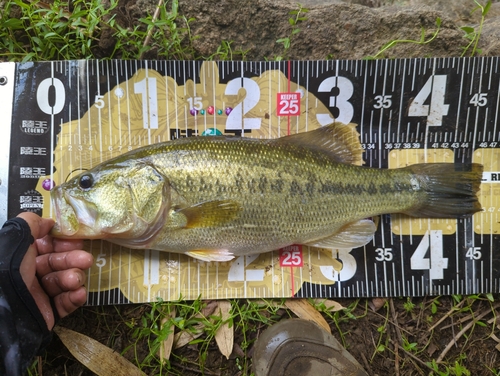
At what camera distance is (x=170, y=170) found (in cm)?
235

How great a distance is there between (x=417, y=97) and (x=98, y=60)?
8.28ft

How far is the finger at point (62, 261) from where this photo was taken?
2.52m

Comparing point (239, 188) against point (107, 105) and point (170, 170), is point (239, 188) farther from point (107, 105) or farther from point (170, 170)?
point (107, 105)

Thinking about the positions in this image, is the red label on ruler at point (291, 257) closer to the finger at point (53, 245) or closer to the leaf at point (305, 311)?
the leaf at point (305, 311)

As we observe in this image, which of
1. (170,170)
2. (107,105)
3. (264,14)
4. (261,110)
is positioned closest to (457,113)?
(261,110)

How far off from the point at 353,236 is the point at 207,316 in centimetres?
129

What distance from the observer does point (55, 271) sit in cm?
259

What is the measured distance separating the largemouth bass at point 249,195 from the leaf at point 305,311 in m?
0.52

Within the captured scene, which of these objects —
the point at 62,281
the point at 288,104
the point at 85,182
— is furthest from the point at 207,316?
the point at 288,104

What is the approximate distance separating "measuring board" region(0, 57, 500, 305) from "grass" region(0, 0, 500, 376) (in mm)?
125

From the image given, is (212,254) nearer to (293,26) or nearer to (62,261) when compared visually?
(62,261)

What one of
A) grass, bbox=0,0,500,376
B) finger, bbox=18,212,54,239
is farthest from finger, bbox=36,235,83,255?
grass, bbox=0,0,500,376

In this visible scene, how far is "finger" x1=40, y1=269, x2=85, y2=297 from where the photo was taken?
2467mm

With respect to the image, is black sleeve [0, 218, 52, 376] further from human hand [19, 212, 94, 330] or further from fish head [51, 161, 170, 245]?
fish head [51, 161, 170, 245]
